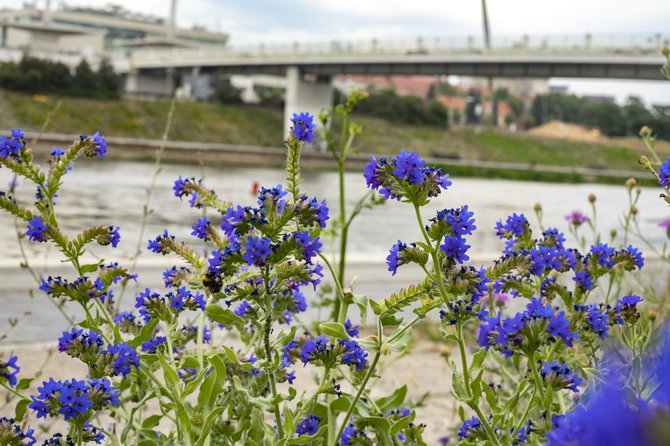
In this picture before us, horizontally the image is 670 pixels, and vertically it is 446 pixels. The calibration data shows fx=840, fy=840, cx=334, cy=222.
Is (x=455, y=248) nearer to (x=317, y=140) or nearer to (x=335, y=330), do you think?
(x=335, y=330)

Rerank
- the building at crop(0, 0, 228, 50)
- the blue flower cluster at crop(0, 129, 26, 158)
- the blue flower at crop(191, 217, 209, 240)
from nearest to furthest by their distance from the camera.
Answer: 1. the blue flower cluster at crop(0, 129, 26, 158)
2. the blue flower at crop(191, 217, 209, 240)
3. the building at crop(0, 0, 228, 50)

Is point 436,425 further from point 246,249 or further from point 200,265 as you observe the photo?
point 246,249

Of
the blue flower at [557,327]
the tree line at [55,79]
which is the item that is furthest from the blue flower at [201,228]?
the tree line at [55,79]

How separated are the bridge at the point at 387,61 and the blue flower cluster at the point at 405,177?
116ft

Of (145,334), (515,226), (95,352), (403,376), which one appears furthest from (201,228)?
(403,376)

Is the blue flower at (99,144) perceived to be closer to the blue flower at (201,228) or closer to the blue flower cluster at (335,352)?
the blue flower at (201,228)

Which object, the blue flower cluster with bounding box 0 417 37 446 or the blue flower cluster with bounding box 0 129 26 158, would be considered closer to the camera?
the blue flower cluster with bounding box 0 417 37 446

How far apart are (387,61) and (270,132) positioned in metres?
Answer: 11.3

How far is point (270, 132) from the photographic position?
198ft

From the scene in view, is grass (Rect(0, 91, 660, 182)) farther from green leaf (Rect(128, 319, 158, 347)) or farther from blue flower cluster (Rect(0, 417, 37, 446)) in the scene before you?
blue flower cluster (Rect(0, 417, 37, 446))

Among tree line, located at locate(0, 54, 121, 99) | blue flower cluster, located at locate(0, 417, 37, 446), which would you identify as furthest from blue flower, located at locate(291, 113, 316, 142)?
tree line, located at locate(0, 54, 121, 99)

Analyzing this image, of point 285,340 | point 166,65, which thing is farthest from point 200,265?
point 166,65

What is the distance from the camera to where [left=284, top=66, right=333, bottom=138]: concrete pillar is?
60.9 m

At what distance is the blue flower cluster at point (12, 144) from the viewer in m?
1.85
